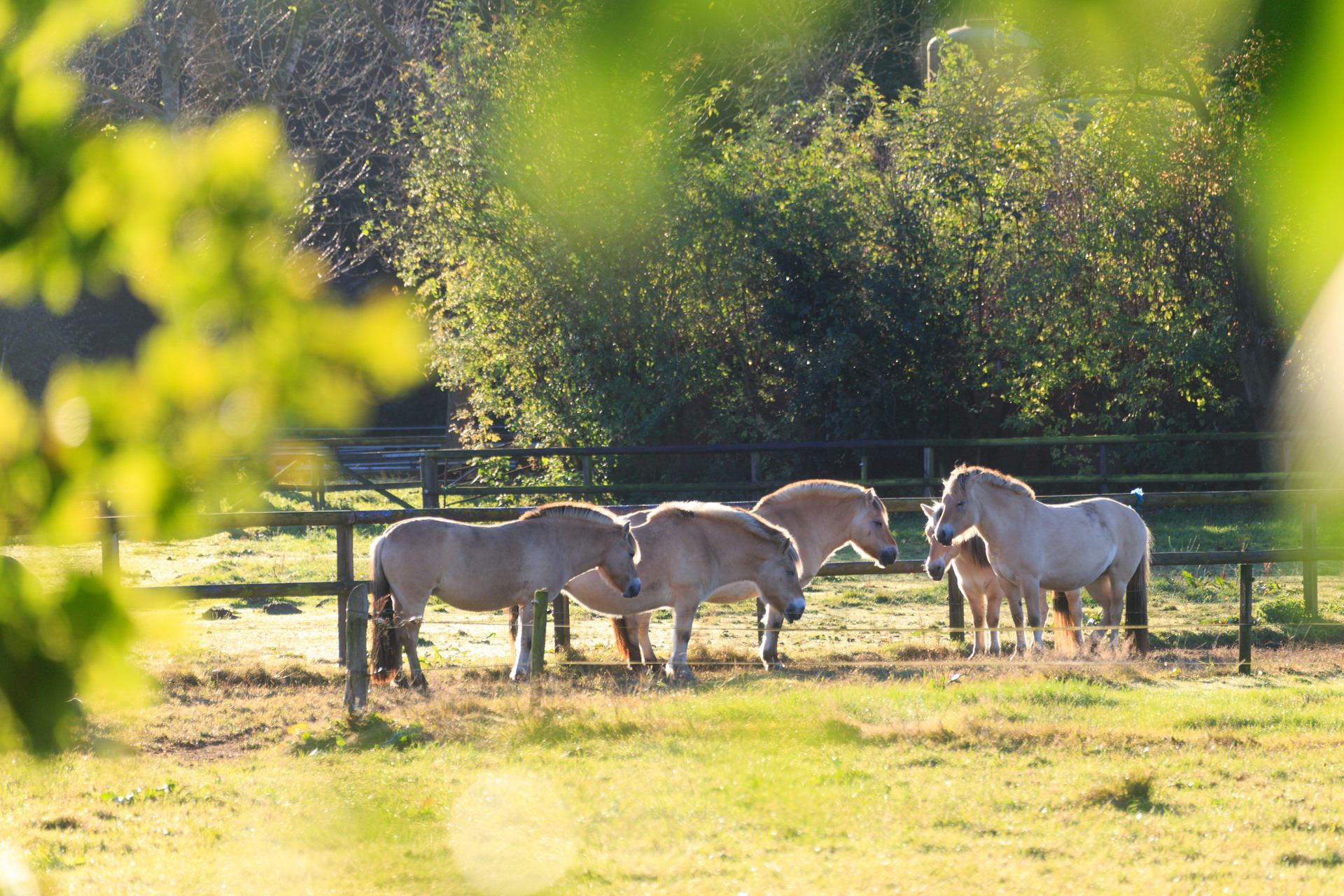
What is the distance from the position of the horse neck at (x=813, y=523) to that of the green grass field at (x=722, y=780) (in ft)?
3.02

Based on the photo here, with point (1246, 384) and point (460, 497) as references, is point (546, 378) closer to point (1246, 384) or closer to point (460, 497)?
point (460, 497)

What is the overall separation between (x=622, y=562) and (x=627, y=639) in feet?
2.69

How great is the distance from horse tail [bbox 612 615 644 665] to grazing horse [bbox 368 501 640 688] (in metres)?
0.45

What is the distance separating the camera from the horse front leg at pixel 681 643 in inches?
342

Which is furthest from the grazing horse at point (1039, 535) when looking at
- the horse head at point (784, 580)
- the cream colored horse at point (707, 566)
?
the cream colored horse at point (707, 566)

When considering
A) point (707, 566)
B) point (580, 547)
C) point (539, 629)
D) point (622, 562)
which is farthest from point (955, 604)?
point (539, 629)

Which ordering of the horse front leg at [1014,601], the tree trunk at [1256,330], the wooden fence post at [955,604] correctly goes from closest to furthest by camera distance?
the horse front leg at [1014,601]
the wooden fence post at [955,604]
the tree trunk at [1256,330]

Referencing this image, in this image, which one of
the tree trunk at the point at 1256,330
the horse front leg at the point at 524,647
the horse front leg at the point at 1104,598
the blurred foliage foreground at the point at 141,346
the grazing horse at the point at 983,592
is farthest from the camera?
the tree trunk at the point at 1256,330

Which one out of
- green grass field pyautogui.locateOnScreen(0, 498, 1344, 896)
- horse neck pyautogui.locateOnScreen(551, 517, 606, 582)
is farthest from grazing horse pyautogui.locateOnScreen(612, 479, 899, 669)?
horse neck pyautogui.locateOnScreen(551, 517, 606, 582)

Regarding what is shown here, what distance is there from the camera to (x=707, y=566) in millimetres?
9180

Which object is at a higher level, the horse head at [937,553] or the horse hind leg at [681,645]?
the horse head at [937,553]

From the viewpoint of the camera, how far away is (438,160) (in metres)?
20.0

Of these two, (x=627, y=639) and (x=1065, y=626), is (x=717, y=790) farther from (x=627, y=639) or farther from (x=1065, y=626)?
(x=1065, y=626)

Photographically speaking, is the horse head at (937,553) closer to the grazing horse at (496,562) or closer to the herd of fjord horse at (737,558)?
the herd of fjord horse at (737,558)
